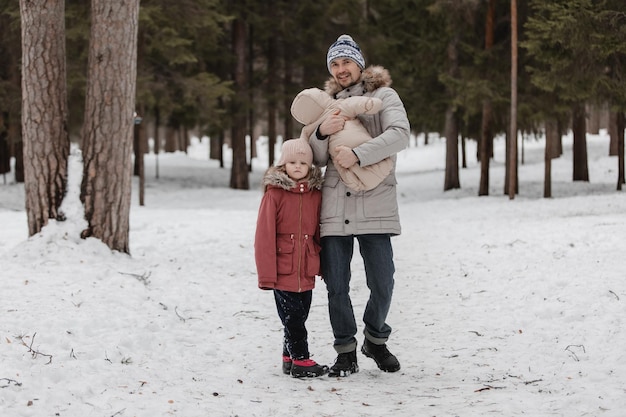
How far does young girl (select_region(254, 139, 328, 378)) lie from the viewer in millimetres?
4434

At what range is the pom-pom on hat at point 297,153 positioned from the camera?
4.47 meters

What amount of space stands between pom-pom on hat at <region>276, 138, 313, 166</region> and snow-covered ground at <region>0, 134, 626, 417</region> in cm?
153

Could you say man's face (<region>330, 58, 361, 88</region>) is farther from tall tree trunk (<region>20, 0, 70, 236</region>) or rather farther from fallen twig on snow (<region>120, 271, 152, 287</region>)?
tall tree trunk (<region>20, 0, 70, 236</region>)

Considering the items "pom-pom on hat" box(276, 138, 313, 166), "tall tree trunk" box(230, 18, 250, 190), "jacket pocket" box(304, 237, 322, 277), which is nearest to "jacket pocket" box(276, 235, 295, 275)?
"jacket pocket" box(304, 237, 322, 277)

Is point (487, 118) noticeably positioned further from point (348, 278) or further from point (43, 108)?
point (348, 278)

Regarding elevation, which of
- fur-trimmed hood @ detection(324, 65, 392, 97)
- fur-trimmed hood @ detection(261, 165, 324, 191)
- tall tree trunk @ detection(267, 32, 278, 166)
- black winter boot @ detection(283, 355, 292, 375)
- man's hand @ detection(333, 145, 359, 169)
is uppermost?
tall tree trunk @ detection(267, 32, 278, 166)

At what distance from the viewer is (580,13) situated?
486 inches

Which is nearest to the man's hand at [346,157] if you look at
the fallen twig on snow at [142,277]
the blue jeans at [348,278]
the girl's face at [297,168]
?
the girl's face at [297,168]

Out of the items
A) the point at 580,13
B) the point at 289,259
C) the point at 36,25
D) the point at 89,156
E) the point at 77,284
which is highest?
the point at 580,13

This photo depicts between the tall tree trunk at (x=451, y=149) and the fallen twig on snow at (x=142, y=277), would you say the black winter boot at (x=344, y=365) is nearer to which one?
the fallen twig on snow at (x=142, y=277)

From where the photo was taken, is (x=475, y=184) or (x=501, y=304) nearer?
(x=501, y=304)

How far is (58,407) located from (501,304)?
14.6 feet

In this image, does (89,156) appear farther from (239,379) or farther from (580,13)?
(580,13)

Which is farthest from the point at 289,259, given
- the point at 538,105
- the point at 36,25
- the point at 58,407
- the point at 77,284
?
the point at 538,105
